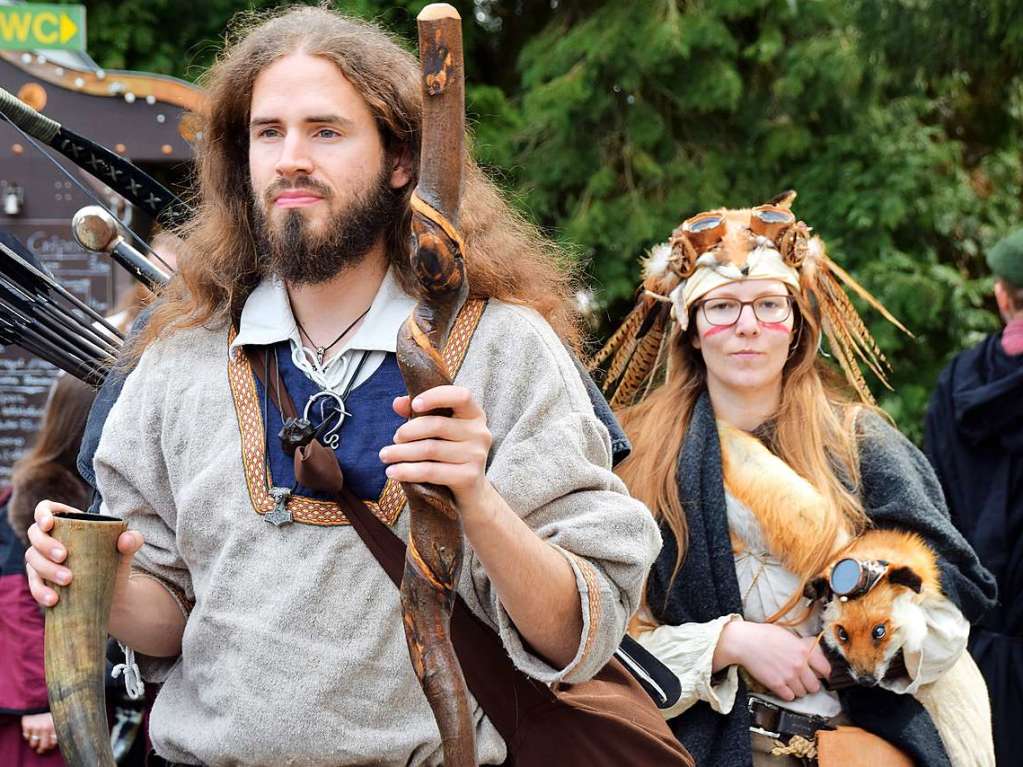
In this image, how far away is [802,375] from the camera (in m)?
3.39

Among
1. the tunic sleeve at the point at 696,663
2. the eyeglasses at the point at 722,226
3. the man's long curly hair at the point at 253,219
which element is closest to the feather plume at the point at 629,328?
the eyeglasses at the point at 722,226

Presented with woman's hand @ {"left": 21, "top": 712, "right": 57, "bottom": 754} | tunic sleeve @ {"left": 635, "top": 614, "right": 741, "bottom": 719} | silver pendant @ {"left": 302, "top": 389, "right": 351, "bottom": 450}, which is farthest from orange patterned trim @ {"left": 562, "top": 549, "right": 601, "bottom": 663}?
woman's hand @ {"left": 21, "top": 712, "right": 57, "bottom": 754}

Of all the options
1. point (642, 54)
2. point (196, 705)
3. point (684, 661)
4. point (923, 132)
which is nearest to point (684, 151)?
point (642, 54)

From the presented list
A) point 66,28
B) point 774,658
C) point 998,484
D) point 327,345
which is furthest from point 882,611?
point 66,28

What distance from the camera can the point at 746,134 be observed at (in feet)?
23.0

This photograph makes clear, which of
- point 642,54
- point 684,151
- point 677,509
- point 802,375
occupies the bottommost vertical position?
point 677,509

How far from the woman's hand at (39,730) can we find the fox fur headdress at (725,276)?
72.0 inches

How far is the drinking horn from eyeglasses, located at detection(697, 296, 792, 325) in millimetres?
1684

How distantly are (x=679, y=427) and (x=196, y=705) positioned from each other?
1545 millimetres

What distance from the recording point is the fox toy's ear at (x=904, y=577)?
304cm

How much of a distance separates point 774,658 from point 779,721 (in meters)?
0.16

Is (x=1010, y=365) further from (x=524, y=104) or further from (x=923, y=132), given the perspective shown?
(x=524, y=104)

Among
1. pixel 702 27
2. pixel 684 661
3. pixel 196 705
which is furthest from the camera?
pixel 702 27

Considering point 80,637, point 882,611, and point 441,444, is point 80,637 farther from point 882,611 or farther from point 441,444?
point 882,611
